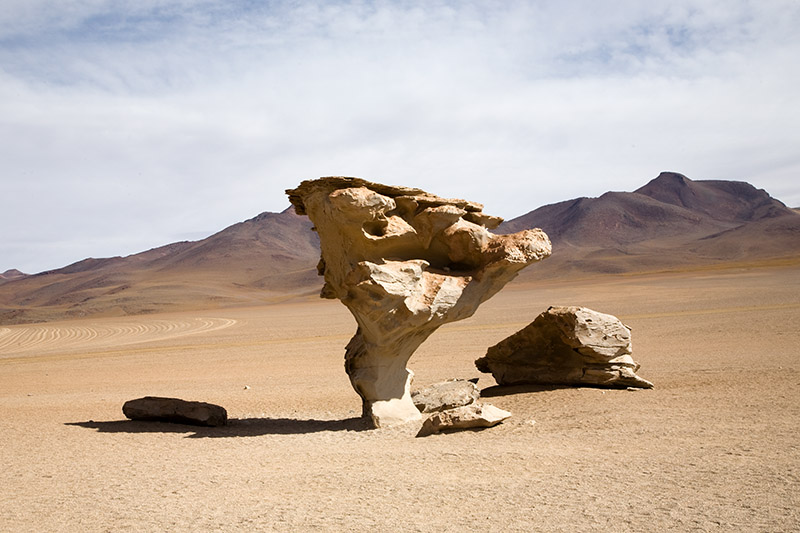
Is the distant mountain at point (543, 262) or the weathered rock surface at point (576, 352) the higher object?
the distant mountain at point (543, 262)

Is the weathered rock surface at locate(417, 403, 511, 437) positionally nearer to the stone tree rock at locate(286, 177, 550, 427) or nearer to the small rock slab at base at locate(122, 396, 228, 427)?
the stone tree rock at locate(286, 177, 550, 427)

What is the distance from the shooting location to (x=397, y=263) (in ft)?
30.7

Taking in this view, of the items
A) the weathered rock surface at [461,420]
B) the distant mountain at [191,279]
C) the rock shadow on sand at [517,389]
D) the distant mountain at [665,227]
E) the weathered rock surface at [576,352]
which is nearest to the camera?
the weathered rock surface at [461,420]

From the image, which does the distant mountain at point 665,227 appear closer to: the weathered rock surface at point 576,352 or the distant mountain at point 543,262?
the distant mountain at point 543,262

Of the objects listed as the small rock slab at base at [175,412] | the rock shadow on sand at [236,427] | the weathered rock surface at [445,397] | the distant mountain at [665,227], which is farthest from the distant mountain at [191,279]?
the weathered rock surface at [445,397]

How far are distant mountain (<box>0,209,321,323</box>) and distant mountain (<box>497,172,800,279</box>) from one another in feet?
141

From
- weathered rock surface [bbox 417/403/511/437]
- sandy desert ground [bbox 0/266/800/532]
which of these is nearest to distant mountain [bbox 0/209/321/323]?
sandy desert ground [bbox 0/266/800/532]

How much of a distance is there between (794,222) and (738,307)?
9035 centimetres

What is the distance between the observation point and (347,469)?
7234mm

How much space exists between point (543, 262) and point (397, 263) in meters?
96.3

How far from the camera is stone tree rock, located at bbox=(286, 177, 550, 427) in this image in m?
9.10

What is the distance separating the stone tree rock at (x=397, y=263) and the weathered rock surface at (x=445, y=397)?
0.54 m

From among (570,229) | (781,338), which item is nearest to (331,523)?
(781,338)

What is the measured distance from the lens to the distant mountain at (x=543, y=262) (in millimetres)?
86925
